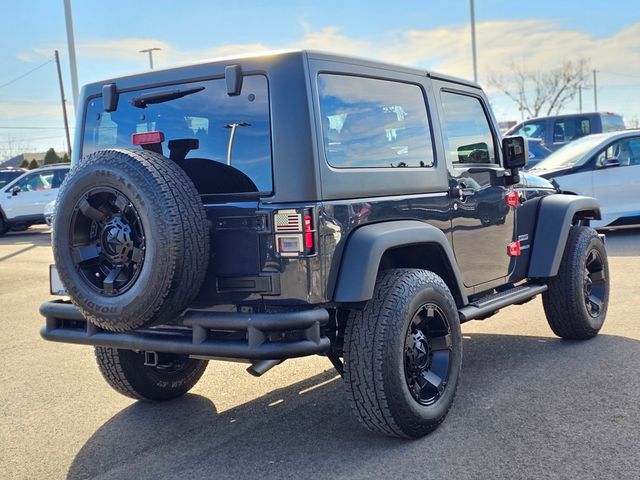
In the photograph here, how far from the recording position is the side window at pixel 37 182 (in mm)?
18203

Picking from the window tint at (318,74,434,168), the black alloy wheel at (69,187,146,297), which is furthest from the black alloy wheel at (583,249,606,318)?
the black alloy wheel at (69,187,146,297)

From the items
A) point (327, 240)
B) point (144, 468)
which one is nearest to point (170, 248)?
point (327, 240)

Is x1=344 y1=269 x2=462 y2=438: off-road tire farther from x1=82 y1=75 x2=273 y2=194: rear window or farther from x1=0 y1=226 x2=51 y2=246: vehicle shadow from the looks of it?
x1=0 y1=226 x2=51 y2=246: vehicle shadow

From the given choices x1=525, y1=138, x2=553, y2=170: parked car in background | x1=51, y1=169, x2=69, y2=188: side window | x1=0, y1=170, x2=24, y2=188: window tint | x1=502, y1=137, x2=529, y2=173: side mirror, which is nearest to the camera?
x1=502, y1=137, x2=529, y2=173: side mirror

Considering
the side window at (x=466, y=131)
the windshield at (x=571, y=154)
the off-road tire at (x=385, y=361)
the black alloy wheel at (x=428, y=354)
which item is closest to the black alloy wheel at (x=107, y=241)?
the off-road tire at (x=385, y=361)

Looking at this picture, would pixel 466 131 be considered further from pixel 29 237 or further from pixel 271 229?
pixel 29 237

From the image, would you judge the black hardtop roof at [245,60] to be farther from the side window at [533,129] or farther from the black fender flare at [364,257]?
the side window at [533,129]

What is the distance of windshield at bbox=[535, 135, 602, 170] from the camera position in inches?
461

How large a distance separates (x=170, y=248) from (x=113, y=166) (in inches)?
19.8

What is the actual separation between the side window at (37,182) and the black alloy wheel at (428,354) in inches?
629

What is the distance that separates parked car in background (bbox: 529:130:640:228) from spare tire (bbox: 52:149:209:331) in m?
9.01

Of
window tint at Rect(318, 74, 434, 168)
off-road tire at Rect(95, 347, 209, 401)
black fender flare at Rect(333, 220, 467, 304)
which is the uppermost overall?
window tint at Rect(318, 74, 434, 168)

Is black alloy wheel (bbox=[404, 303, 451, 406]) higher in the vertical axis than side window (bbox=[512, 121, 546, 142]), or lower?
lower

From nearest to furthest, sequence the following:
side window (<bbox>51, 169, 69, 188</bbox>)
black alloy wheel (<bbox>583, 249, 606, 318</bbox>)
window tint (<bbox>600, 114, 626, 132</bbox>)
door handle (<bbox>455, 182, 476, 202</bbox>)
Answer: door handle (<bbox>455, 182, 476, 202</bbox>)
black alloy wheel (<bbox>583, 249, 606, 318</bbox>)
window tint (<bbox>600, 114, 626, 132</bbox>)
side window (<bbox>51, 169, 69, 188</bbox>)
